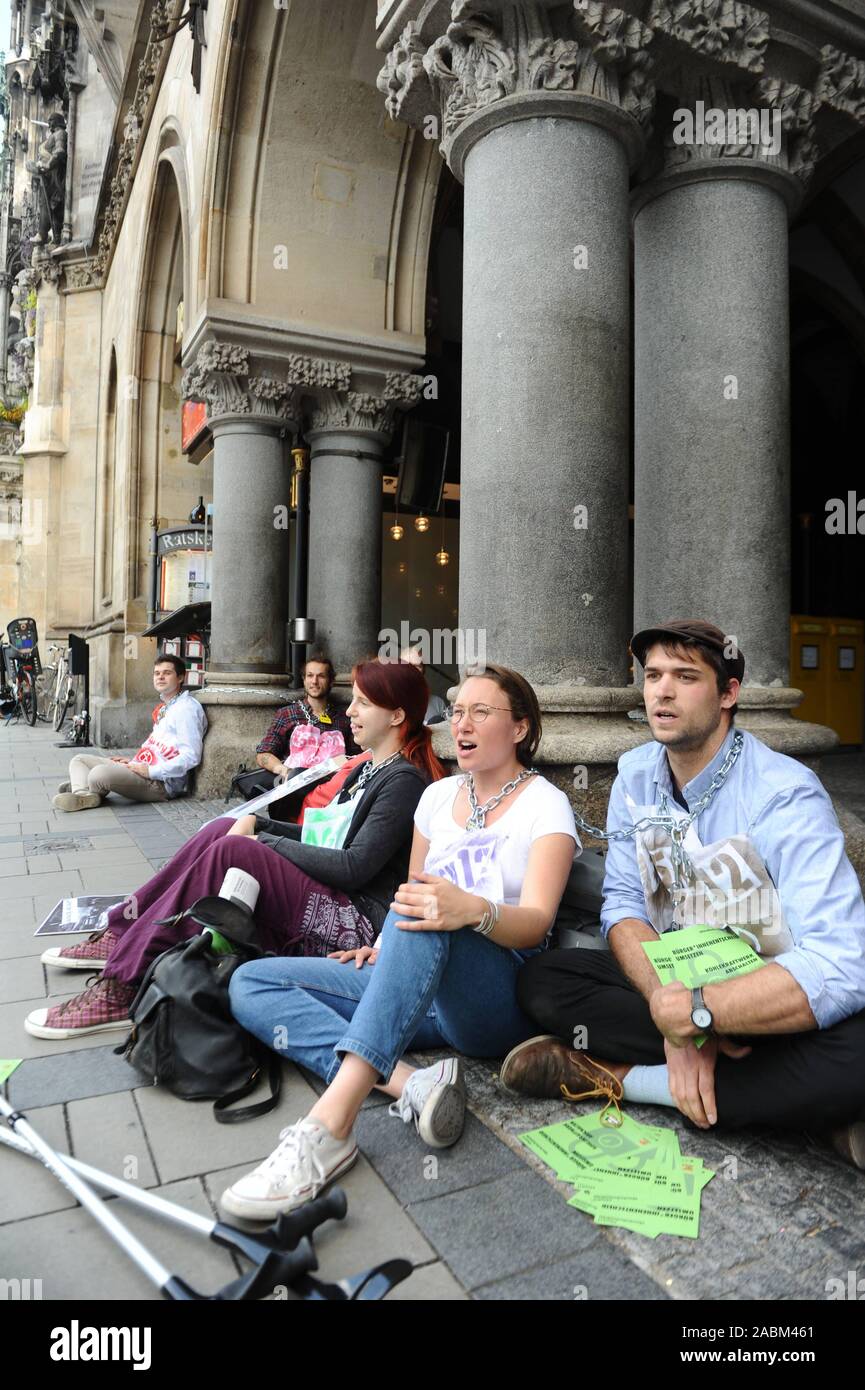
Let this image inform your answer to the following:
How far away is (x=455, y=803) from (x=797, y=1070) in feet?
3.87

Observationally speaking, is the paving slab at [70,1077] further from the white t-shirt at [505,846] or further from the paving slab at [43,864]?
the paving slab at [43,864]

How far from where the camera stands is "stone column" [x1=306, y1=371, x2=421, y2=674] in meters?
8.55

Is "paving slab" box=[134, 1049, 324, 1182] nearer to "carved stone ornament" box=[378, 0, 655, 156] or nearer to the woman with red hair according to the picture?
the woman with red hair

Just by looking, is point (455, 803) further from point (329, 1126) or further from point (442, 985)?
point (329, 1126)

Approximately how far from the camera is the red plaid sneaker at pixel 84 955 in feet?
11.2

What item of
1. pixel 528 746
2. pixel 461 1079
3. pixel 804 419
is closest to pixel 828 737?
pixel 528 746

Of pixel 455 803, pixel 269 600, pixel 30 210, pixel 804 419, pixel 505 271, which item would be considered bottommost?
pixel 455 803

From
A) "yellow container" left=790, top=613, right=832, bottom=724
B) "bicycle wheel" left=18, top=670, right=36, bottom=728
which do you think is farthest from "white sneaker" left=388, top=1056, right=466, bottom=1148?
"bicycle wheel" left=18, top=670, right=36, bottom=728

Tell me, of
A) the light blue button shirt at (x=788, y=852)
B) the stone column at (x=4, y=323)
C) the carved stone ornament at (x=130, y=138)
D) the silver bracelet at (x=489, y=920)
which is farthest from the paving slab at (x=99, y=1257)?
the stone column at (x=4, y=323)

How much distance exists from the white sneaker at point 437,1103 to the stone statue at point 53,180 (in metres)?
21.7

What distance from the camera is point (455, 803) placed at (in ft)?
9.02

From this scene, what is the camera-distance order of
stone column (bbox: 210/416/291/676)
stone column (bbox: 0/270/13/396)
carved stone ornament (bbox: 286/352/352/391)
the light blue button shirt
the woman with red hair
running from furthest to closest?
stone column (bbox: 0/270/13/396)
stone column (bbox: 210/416/291/676)
carved stone ornament (bbox: 286/352/352/391)
the woman with red hair
the light blue button shirt

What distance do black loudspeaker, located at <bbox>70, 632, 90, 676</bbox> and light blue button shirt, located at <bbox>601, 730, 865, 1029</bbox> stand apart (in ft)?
44.4
